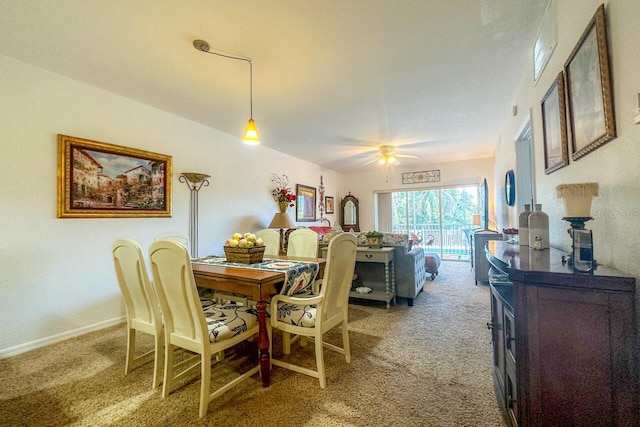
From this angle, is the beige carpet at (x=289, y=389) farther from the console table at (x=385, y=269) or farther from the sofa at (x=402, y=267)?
the sofa at (x=402, y=267)

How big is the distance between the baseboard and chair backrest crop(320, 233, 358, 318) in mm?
2559

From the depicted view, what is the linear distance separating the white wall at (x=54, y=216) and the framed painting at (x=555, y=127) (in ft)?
12.9

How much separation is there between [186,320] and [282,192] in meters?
3.69

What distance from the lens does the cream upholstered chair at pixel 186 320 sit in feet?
5.12

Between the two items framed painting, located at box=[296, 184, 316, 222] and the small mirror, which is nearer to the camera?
the small mirror

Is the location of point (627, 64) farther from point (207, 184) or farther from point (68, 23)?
point (207, 184)

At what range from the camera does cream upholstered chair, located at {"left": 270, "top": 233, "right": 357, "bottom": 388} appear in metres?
1.84

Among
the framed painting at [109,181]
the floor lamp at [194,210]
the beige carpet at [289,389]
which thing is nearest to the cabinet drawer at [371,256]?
the beige carpet at [289,389]

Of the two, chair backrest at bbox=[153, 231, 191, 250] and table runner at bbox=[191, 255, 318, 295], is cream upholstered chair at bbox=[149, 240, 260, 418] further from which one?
chair backrest at bbox=[153, 231, 191, 250]

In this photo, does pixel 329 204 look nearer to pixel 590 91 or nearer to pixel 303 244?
pixel 303 244

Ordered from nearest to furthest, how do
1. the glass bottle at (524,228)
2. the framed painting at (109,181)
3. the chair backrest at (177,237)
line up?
the glass bottle at (524,228), the framed painting at (109,181), the chair backrest at (177,237)

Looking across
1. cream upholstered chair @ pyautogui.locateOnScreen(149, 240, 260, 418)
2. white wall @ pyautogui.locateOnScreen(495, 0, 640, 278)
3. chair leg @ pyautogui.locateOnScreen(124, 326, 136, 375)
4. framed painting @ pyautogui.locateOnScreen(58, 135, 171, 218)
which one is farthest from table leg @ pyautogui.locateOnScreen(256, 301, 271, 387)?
framed painting @ pyautogui.locateOnScreen(58, 135, 171, 218)

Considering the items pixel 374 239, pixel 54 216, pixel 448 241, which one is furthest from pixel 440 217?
pixel 54 216

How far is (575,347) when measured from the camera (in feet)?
3.15
